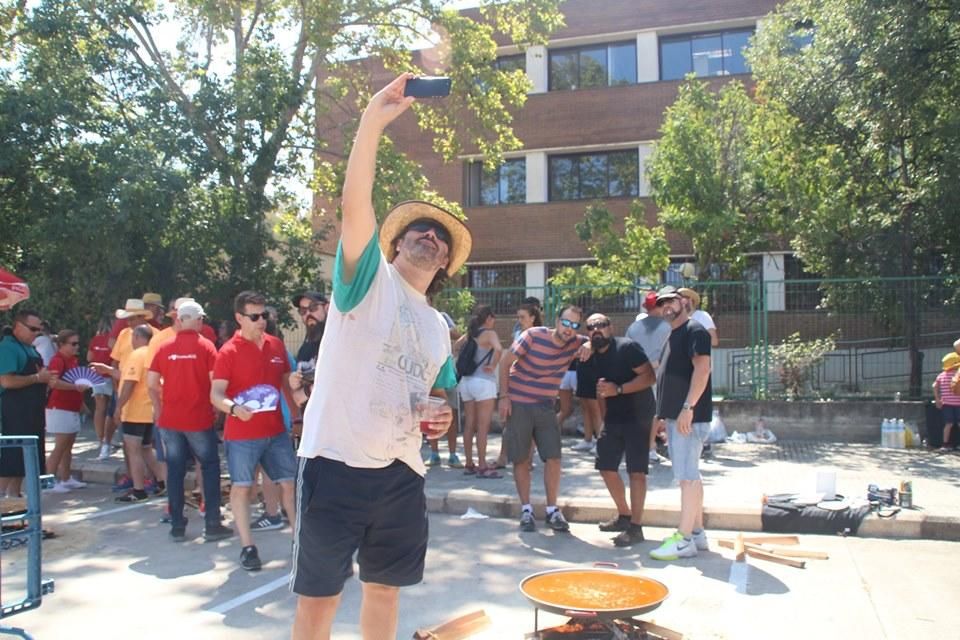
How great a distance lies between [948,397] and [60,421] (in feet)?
37.4

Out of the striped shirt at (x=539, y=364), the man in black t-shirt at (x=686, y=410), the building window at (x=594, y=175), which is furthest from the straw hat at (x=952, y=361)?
the building window at (x=594, y=175)

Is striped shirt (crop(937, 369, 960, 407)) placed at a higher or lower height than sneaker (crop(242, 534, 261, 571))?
higher

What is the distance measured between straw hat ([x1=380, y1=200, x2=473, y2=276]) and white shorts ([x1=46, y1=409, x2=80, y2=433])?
293 inches

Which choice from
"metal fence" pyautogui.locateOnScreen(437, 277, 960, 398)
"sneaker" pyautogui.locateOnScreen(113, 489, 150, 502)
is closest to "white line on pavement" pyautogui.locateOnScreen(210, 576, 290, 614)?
"sneaker" pyautogui.locateOnScreen(113, 489, 150, 502)

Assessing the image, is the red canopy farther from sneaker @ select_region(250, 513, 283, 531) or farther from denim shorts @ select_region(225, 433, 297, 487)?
sneaker @ select_region(250, 513, 283, 531)

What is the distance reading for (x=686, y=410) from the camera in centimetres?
629

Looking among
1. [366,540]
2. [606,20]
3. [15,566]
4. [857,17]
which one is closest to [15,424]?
[15,566]

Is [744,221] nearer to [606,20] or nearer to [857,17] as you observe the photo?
[857,17]

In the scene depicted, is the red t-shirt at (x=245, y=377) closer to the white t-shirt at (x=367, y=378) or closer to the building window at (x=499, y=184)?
the white t-shirt at (x=367, y=378)

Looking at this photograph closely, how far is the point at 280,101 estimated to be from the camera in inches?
555

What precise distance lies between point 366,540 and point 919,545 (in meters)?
5.55

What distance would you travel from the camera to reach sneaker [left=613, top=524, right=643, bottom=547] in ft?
22.7

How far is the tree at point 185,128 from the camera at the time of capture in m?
12.5

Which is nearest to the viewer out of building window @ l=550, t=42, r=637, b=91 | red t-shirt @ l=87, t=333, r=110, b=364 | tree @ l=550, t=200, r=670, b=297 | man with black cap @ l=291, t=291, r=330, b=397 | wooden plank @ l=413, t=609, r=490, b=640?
wooden plank @ l=413, t=609, r=490, b=640
